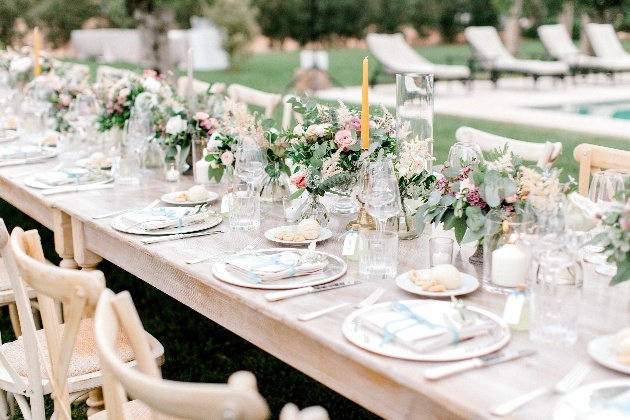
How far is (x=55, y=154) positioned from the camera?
3955mm

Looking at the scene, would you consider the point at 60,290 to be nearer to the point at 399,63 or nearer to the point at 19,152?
the point at 19,152

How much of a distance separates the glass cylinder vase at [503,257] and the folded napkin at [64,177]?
1901 mm

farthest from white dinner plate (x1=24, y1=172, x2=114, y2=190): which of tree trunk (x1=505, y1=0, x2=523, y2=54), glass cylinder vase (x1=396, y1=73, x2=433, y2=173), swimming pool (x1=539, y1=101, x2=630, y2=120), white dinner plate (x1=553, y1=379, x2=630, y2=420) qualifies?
tree trunk (x1=505, y1=0, x2=523, y2=54)

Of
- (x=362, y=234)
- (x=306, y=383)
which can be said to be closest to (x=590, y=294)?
(x=362, y=234)

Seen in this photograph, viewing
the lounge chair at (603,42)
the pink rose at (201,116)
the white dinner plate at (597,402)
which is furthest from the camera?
the lounge chair at (603,42)

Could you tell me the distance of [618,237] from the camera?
1767mm

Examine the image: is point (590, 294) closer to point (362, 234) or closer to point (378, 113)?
point (362, 234)

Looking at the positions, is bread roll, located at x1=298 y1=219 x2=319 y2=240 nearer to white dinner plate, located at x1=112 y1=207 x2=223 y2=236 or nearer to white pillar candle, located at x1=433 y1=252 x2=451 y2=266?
white dinner plate, located at x1=112 y1=207 x2=223 y2=236

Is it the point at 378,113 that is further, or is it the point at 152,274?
the point at 378,113

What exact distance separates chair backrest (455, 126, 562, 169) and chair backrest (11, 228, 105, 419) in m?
1.53

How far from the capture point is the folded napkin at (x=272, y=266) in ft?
6.73

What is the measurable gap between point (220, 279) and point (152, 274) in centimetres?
44

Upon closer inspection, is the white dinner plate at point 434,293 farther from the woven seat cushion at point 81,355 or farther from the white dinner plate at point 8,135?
the white dinner plate at point 8,135

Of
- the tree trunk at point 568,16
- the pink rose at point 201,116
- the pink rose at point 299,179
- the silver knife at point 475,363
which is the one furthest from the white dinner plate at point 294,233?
the tree trunk at point 568,16
